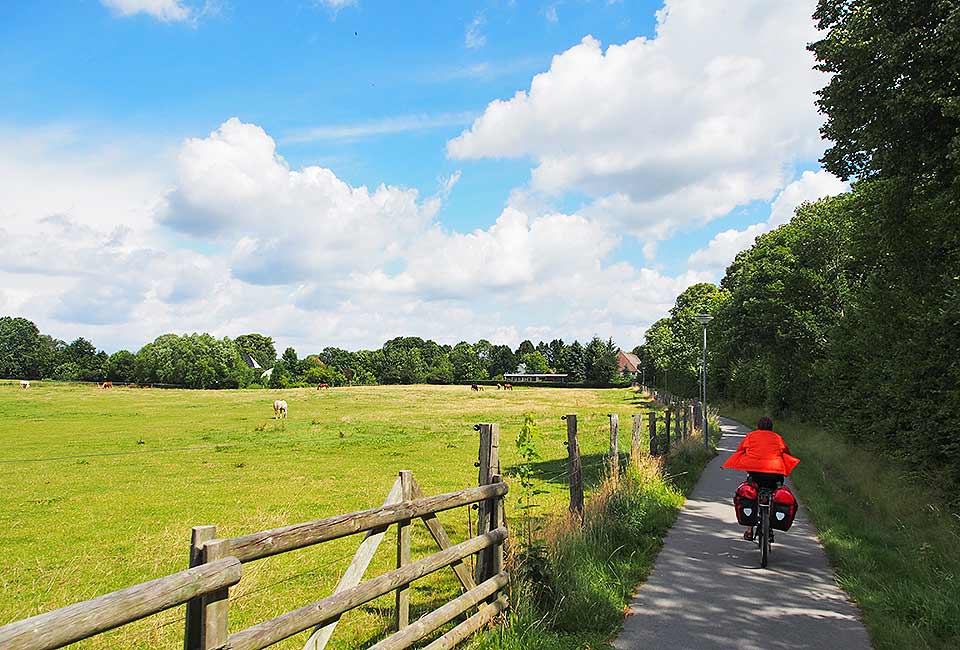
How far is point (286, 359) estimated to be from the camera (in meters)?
135

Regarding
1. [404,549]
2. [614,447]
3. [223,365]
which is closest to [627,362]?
[223,365]

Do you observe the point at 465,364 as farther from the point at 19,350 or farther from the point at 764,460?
the point at 764,460

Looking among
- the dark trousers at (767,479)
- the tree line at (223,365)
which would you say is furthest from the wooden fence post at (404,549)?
the tree line at (223,365)

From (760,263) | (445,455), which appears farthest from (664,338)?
(445,455)

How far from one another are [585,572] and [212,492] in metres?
12.4

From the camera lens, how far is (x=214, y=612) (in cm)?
322

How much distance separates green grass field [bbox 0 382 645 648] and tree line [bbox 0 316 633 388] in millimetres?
74996

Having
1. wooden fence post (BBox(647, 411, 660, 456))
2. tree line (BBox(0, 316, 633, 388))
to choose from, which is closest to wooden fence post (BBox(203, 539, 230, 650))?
wooden fence post (BBox(647, 411, 660, 456))

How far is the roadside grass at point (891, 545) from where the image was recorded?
6285 mm

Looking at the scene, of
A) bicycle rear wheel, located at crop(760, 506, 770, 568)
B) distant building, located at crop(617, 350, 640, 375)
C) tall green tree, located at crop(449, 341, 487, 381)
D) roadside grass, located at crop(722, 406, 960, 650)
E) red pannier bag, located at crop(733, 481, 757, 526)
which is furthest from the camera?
distant building, located at crop(617, 350, 640, 375)

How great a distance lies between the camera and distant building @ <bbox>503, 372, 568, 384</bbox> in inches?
5714

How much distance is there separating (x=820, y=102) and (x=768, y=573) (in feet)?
35.9

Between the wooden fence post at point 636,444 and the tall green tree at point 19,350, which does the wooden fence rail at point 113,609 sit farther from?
the tall green tree at point 19,350

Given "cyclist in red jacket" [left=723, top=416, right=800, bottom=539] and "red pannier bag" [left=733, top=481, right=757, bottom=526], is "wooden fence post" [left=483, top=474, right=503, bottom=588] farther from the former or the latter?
"red pannier bag" [left=733, top=481, right=757, bottom=526]
